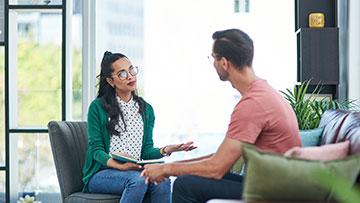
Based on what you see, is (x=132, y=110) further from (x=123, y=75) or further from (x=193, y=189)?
(x=193, y=189)

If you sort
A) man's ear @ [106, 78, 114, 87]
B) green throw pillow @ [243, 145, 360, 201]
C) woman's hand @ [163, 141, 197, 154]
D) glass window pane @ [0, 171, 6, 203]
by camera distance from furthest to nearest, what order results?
glass window pane @ [0, 171, 6, 203]
man's ear @ [106, 78, 114, 87]
woman's hand @ [163, 141, 197, 154]
green throw pillow @ [243, 145, 360, 201]

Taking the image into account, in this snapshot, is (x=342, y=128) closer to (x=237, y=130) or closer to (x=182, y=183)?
(x=237, y=130)

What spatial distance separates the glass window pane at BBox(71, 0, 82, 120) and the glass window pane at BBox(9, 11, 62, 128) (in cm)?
19

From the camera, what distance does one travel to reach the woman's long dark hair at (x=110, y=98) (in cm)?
379

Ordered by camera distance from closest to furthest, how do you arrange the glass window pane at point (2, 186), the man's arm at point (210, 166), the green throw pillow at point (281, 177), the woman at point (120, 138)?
the green throw pillow at point (281, 177), the man's arm at point (210, 166), the woman at point (120, 138), the glass window pane at point (2, 186)

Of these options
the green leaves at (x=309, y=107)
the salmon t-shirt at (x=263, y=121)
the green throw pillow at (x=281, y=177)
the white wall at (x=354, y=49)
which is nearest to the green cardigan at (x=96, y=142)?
the salmon t-shirt at (x=263, y=121)

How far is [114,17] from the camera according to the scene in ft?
18.7

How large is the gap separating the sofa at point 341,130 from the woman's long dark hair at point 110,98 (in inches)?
44.3

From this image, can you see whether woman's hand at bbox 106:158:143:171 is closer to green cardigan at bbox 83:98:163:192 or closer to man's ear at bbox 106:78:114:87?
green cardigan at bbox 83:98:163:192

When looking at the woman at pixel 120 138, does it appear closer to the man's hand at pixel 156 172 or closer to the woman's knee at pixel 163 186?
the woman's knee at pixel 163 186

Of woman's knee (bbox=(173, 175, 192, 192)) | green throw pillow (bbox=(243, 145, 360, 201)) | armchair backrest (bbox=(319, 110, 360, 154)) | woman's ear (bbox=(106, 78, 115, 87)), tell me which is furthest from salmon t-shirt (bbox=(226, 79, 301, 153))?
woman's ear (bbox=(106, 78, 115, 87))

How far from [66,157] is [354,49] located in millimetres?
2702

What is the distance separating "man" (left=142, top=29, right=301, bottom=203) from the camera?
8.52 feet

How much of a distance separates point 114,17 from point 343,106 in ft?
6.97
